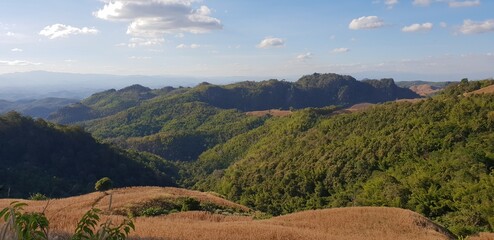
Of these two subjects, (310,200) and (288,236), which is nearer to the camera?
(288,236)

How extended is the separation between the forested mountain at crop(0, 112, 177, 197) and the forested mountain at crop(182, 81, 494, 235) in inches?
751

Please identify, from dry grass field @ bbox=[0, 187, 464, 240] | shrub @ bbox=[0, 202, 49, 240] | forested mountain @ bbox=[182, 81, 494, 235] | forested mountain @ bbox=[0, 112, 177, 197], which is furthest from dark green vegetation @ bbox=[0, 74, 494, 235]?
shrub @ bbox=[0, 202, 49, 240]

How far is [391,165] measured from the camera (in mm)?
60938

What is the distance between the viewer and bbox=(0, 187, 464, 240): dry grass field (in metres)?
13.6

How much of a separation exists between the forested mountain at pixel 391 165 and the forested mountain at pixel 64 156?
1907 centimetres

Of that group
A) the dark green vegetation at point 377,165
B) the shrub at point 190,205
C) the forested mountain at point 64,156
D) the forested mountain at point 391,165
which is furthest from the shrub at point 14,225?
the forested mountain at point 64,156

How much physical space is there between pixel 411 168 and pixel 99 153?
66757mm

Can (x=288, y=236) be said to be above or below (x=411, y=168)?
above

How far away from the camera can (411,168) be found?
184 ft

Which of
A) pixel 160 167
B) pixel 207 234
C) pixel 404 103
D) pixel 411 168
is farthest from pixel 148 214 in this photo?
pixel 160 167

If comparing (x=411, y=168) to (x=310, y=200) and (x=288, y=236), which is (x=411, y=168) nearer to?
(x=310, y=200)

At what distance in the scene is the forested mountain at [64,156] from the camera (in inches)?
3152

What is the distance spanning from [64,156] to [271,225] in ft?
262

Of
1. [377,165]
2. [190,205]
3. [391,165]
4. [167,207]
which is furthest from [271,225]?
[377,165]
